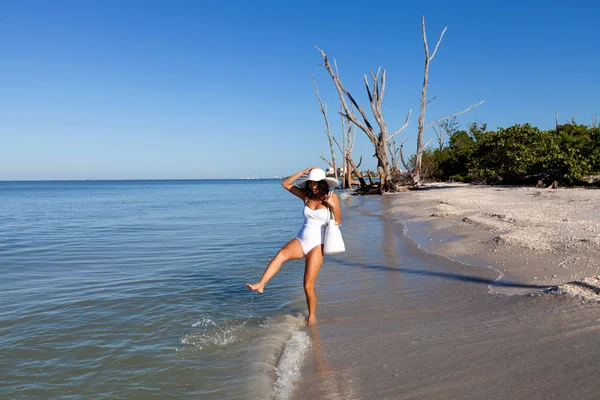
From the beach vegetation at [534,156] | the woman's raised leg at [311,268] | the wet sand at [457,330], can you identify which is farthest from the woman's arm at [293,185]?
the beach vegetation at [534,156]

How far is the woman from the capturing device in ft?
16.7

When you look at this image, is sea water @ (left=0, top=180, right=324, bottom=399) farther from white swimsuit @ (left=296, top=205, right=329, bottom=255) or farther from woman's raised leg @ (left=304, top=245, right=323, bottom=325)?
white swimsuit @ (left=296, top=205, right=329, bottom=255)

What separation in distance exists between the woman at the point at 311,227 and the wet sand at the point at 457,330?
76 centimetres

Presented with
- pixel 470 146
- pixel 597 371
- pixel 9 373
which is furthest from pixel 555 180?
pixel 9 373

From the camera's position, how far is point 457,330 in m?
4.61

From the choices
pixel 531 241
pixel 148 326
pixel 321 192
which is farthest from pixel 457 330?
pixel 531 241

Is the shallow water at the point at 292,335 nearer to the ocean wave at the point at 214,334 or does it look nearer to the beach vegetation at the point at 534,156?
the ocean wave at the point at 214,334

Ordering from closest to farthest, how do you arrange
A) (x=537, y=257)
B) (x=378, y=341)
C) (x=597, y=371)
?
(x=597, y=371) < (x=378, y=341) < (x=537, y=257)

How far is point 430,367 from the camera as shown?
378 centimetres

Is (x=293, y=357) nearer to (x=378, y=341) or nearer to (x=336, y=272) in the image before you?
(x=378, y=341)

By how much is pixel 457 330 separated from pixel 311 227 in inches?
70.6

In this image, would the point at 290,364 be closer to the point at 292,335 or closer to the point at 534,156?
the point at 292,335

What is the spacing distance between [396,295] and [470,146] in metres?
39.8

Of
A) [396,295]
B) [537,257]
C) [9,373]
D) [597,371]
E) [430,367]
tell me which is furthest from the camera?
[537,257]
